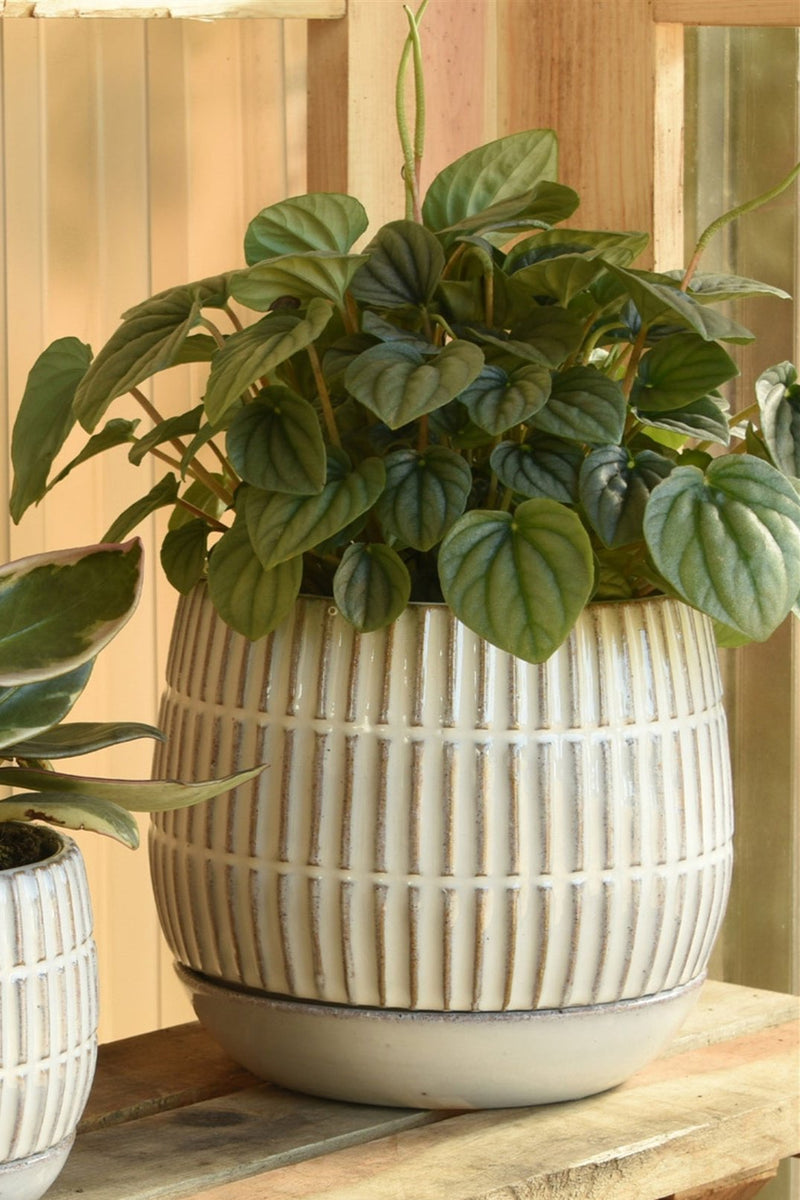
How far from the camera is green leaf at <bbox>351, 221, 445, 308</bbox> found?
2.59ft

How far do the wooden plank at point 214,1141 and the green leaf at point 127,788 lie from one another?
7.5 inches

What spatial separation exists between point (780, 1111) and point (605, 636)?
12.4 inches

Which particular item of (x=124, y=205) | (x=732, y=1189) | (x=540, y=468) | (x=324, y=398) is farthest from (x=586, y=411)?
(x=124, y=205)

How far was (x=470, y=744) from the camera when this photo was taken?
783 millimetres

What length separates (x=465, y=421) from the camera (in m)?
0.81

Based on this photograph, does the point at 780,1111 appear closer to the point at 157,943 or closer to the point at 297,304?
the point at 297,304

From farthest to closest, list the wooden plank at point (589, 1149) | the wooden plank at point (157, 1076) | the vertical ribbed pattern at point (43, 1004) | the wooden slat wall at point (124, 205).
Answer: the wooden slat wall at point (124, 205) → the wooden plank at point (157, 1076) → the wooden plank at point (589, 1149) → the vertical ribbed pattern at point (43, 1004)

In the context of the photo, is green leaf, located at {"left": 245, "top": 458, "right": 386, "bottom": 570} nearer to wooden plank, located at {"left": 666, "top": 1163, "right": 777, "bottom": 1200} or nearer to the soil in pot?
the soil in pot

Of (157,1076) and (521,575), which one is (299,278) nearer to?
(521,575)

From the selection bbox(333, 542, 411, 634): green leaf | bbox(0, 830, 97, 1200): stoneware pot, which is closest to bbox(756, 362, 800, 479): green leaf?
bbox(333, 542, 411, 634): green leaf

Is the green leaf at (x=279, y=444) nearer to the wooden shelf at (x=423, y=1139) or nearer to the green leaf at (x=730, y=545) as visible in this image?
the green leaf at (x=730, y=545)

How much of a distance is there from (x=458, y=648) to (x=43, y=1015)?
0.89ft

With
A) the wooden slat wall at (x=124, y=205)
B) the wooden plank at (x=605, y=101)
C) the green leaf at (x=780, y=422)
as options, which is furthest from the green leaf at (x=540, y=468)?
the wooden slat wall at (x=124, y=205)

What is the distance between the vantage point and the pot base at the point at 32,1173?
68cm
